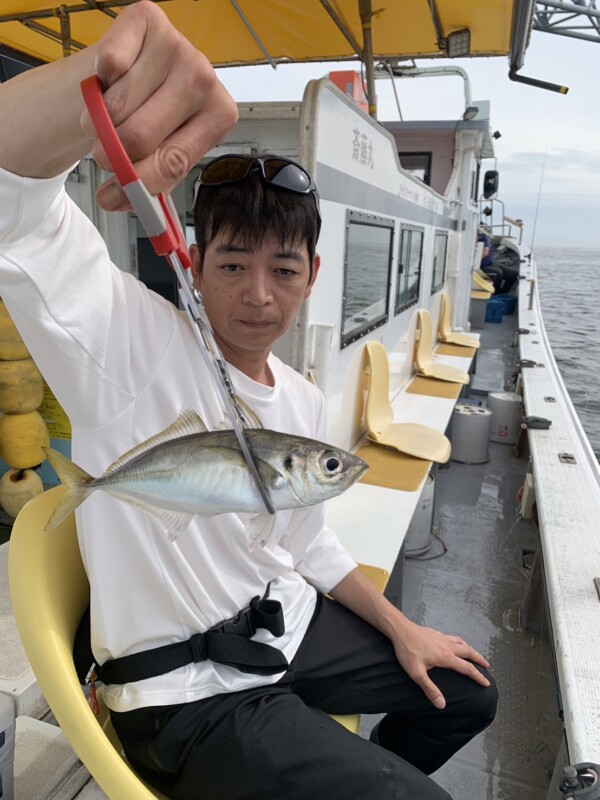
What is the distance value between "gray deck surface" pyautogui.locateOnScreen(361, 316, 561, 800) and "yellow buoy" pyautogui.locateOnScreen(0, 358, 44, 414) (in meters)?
2.64

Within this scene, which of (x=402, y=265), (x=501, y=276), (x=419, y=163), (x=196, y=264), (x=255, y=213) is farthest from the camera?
(x=501, y=276)

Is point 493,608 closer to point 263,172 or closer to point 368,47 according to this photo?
point 263,172

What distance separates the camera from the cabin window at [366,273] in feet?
13.8

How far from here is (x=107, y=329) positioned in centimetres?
122

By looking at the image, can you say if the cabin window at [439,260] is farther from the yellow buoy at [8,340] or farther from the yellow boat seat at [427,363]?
the yellow buoy at [8,340]

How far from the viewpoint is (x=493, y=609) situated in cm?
400

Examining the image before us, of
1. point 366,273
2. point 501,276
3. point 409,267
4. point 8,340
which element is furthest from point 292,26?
point 501,276

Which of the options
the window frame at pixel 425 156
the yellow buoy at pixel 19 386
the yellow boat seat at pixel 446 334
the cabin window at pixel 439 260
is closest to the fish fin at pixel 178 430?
the yellow buoy at pixel 19 386

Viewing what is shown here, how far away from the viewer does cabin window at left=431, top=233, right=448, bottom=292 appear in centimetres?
875

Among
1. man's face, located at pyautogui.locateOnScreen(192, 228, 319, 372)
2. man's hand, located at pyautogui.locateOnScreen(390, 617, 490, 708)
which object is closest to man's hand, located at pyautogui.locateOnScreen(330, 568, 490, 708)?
man's hand, located at pyautogui.locateOnScreen(390, 617, 490, 708)

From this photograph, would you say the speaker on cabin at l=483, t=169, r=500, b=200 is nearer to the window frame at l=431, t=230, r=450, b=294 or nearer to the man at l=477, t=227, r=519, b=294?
the window frame at l=431, t=230, r=450, b=294

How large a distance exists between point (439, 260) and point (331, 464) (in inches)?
360

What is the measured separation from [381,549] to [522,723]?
1168 millimetres

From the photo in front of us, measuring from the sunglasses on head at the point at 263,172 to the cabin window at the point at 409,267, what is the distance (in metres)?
4.72
